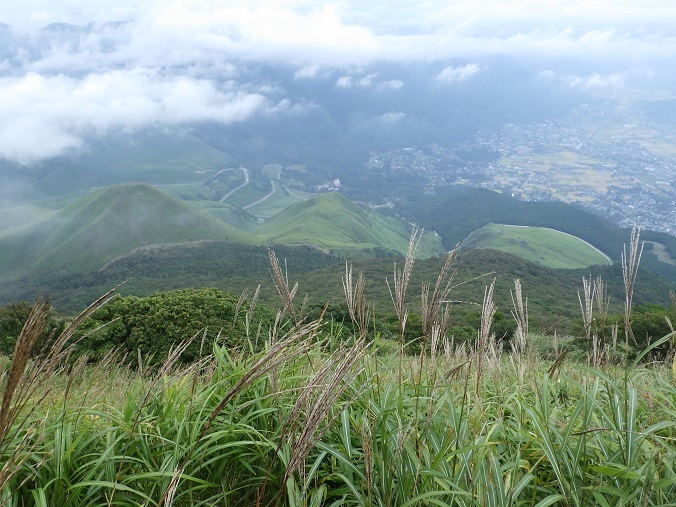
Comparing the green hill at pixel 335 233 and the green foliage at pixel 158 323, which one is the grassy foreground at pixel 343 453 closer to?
the green foliage at pixel 158 323

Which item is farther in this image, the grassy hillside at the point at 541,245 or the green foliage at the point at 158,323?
the grassy hillside at the point at 541,245

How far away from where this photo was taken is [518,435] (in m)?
3.06

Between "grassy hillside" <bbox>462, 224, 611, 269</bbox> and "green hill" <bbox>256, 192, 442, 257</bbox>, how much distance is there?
18.1 m

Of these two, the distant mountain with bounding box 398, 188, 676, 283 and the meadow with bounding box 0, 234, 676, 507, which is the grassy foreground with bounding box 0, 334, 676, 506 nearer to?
the meadow with bounding box 0, 234, 676, 507

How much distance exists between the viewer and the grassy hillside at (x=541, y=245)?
449 ft

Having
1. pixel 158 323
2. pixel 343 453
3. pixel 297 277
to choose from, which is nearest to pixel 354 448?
pixel 343 453

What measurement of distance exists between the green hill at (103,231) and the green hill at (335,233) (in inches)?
667

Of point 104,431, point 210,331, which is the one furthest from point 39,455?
point 210,331

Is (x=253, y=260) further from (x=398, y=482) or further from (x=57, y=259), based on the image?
(x=398, y=482)

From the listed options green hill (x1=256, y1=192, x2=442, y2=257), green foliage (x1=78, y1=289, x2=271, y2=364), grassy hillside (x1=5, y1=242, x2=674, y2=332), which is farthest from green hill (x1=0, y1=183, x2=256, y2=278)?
green foliage (x1=78, y1=289, x2=271, y2=364)

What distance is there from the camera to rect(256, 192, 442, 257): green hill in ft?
485

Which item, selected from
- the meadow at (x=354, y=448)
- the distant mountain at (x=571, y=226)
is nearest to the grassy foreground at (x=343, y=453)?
the meadow at (x=354, y=448)

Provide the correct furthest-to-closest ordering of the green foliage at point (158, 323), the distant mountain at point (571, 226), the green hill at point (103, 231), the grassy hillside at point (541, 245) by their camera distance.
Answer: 1. the green hill at point (103, 231)
2. the grassy hillside at point (541, 245)
3. the distant mountain at point (571, 226)
4. the green foliage at point (158, 323)

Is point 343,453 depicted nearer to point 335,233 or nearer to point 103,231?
point 335,233
